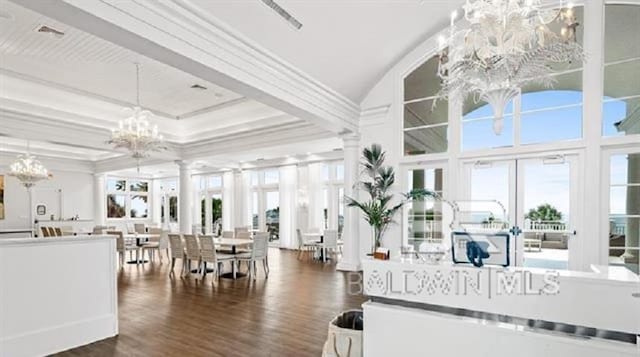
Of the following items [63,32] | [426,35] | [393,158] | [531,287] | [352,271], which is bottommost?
[352,271]

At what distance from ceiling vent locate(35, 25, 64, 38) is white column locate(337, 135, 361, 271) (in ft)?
16.6

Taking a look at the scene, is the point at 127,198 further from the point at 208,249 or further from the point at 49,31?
the point at 49,31

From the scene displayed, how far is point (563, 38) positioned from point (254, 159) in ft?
36.5

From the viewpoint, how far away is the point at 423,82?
6.73 meters

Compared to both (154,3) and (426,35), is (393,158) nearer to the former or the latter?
(426,35)

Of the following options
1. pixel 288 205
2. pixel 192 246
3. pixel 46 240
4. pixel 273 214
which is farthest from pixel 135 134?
pixel 273 214

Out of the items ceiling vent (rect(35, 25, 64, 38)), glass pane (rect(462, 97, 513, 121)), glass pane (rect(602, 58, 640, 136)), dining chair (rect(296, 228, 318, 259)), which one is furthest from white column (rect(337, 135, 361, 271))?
ceiling vent (rect(35, 25, 64, 38))

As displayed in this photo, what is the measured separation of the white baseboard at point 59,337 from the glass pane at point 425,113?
5.80 meters

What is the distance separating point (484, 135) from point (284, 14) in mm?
3978

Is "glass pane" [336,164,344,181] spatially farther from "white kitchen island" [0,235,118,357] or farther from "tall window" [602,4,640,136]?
"white kitchen island" [0,235,118,357]

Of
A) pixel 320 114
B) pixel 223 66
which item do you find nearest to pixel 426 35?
pixel 320 114

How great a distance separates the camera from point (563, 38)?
2.71 metres

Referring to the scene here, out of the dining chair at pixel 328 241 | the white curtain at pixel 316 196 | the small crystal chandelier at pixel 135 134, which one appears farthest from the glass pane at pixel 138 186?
the dining chair at pixel 328 241

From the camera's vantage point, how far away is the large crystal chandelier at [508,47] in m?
2.64
